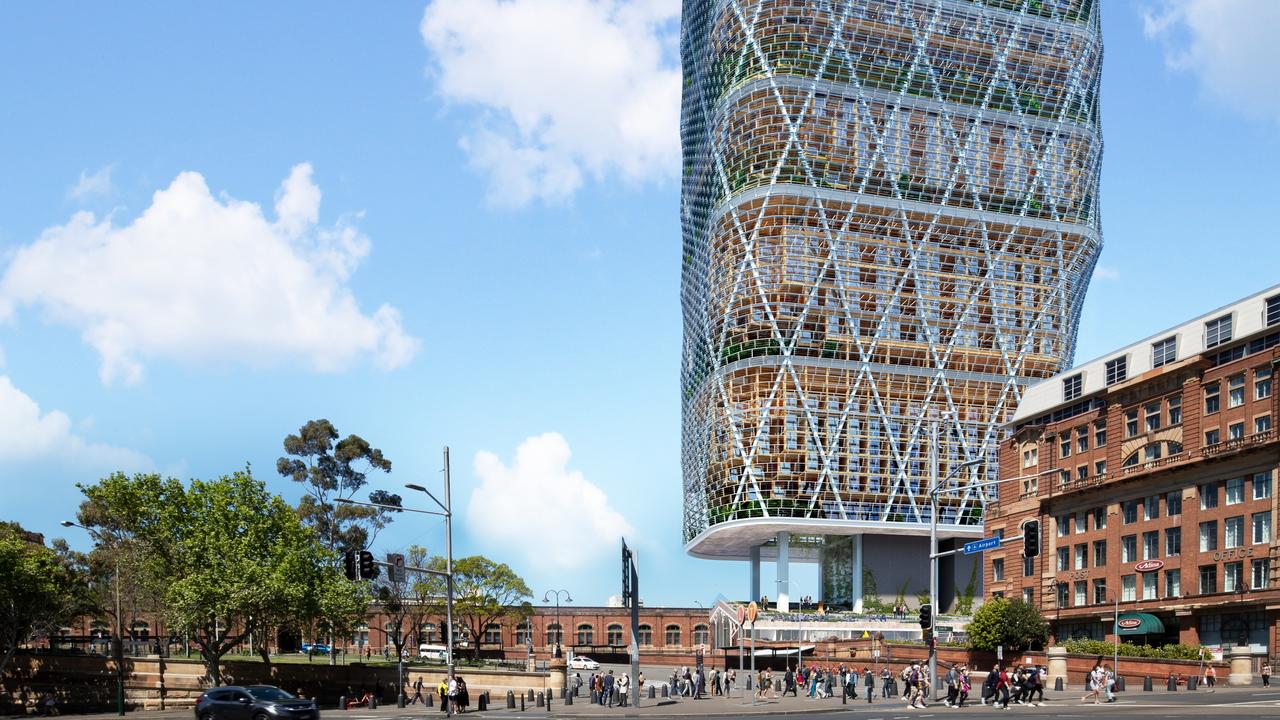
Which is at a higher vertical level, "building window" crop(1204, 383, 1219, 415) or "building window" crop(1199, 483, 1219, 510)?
"building window" crop(1204, 383, 1219, 415)

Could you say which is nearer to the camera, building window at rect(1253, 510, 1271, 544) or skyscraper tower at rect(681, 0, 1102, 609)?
building window at rect(1253, 510, 1271, 544)

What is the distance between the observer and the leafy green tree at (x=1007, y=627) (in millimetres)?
88438

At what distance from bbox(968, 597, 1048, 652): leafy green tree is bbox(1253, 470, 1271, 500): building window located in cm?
1754

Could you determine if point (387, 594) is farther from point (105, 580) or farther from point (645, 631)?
point (645, 631)

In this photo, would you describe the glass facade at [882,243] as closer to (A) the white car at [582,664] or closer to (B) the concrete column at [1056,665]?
(A) the white car at [582,664]

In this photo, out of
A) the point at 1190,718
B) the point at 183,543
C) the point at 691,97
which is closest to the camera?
the point at 1190,718

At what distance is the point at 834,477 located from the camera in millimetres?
141375

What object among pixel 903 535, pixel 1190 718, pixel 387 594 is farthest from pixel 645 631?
pixel 1190 718

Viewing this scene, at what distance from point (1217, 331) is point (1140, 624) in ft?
67.1

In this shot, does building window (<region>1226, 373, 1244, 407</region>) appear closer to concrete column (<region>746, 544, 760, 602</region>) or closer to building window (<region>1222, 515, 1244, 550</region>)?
building window (<region>1222, 515, 1244, 550</region>)

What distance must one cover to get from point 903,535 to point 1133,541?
5441 centimetres

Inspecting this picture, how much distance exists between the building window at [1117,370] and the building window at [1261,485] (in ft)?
50.1

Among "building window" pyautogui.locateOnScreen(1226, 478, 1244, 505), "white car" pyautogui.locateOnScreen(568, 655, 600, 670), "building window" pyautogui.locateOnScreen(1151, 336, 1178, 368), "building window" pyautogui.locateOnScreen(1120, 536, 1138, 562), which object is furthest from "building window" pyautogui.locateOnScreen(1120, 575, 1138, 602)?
"white car" pyautogui.locateOnScreen(568, 655, 600, 670)

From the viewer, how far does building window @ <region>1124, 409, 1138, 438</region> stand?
9262 cm
